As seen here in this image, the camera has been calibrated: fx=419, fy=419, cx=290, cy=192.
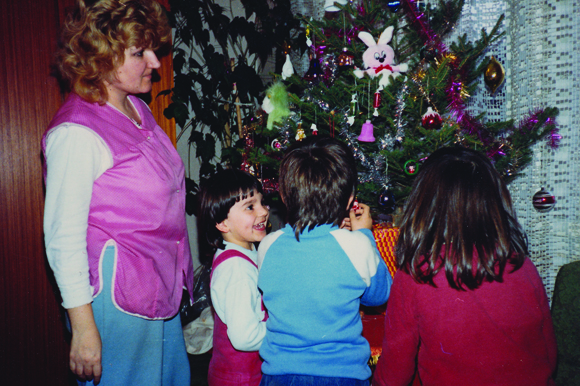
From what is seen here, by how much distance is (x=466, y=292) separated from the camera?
106 cm

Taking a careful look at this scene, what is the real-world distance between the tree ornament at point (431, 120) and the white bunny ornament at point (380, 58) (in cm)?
22

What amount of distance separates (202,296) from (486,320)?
2.00 meters

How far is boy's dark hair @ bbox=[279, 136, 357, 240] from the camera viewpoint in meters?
1.16

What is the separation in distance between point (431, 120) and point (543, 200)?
1.99 ft

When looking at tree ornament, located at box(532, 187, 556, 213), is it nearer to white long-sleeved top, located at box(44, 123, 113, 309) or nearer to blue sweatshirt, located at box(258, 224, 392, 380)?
blue sweatshirt, located at box(258, 224, 392, 380)

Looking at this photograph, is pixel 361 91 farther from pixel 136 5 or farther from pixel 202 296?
pixel 202 296

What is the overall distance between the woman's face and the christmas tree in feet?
2.28

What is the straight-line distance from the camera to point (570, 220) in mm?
1833

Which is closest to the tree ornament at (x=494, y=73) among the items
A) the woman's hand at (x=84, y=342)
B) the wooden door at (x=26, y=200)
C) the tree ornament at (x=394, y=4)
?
the tree ornament at (x=394, y=4)

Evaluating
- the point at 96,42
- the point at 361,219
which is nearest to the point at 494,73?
the point at 361,219

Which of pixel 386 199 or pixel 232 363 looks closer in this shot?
pixel 232 363

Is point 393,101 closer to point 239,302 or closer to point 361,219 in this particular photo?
point 361,219

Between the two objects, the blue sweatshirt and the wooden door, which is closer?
the blue sweatshirt

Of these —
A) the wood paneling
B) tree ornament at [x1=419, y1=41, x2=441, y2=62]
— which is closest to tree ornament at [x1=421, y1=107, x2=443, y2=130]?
tree ornament at [x1=419, y1=41, x2=441, y2=62]
